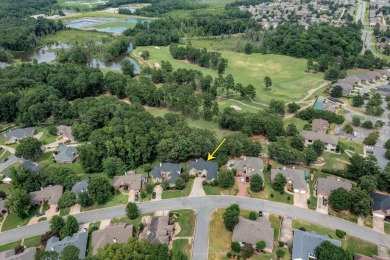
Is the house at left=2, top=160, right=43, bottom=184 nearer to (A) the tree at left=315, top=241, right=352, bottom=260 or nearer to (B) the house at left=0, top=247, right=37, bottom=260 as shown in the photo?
(B) the house at left=0, top=247, right=37, bottom=260

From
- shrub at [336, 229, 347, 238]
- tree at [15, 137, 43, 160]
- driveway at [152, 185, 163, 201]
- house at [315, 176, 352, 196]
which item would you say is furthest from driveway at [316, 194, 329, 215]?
tree at [15, 137, 43, 160]

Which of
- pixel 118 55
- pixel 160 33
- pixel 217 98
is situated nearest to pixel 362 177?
pixel 217 98

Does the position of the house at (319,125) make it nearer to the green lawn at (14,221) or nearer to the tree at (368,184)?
the tree at (368,184)

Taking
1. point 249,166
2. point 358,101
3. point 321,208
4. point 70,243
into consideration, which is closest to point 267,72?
point 358,101

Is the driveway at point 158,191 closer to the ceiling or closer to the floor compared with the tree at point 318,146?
closer to the floor

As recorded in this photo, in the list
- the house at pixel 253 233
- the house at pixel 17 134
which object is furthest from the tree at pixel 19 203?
the house at pixel 253 233

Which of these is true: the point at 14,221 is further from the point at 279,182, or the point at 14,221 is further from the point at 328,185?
the point at 328,185
